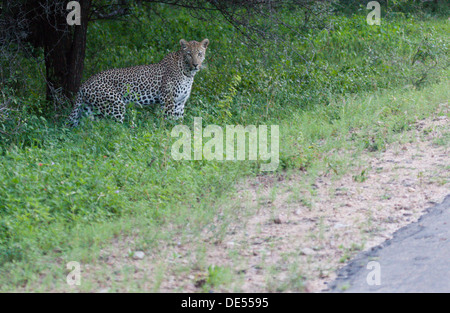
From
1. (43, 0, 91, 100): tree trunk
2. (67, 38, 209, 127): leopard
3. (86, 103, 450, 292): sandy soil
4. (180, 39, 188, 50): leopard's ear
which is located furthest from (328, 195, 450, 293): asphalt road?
(43, 0, 91, 100): tree trunk

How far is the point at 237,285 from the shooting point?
4.80 metres

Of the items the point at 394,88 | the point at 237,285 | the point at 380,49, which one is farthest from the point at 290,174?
the point at 380,49

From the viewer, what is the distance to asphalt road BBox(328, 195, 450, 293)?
471 cm

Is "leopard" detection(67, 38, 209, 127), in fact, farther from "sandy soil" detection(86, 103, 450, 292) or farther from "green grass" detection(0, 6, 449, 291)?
"sandy soil" detection(86, 103, 450, 292)

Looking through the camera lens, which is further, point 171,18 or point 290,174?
point 171,18

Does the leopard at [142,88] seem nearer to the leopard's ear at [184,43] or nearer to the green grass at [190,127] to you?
the leopard's ear at [184,43]

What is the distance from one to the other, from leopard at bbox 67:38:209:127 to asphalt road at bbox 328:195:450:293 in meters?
4.66

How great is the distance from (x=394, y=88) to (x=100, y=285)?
7446 mm

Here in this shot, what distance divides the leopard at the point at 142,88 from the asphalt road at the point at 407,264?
4664 millimetres

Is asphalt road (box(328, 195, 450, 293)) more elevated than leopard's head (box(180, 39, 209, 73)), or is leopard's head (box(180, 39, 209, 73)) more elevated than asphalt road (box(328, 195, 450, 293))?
leopard's head (box(180, 39, 209, 73))

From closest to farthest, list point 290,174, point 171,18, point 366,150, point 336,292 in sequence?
point 336,292 < point 290,174 < point 366,150 < point 171,18

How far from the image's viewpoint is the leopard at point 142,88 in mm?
9273

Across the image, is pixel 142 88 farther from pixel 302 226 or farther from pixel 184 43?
pixel 302 226

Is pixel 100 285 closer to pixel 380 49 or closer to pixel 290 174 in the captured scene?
pixel 290 174
